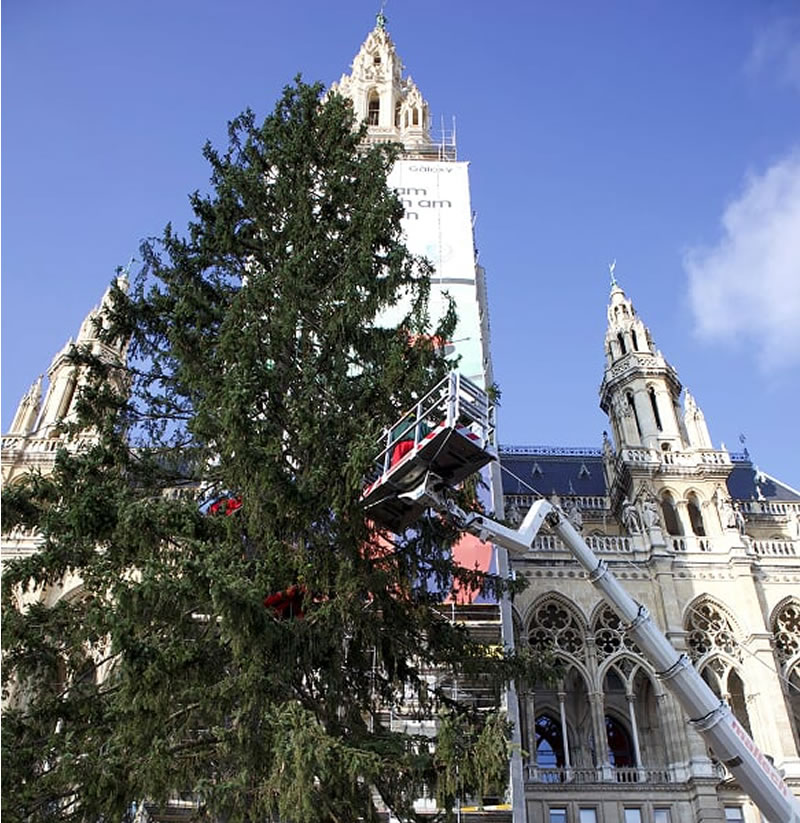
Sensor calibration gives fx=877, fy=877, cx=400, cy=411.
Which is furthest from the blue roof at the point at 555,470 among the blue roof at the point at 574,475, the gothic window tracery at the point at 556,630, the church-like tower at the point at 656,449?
the gothic window tracery at the point at 556,630

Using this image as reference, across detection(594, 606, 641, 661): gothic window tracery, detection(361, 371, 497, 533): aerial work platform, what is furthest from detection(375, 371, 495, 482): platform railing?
detection(594, 606, 641, 661): gothic window tracery

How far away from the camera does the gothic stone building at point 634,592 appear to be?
21734 mm

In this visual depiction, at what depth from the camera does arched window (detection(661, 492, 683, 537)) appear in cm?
2844

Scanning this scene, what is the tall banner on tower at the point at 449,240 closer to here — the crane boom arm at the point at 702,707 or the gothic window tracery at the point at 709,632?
the gothic window tracery at the point at 709,632

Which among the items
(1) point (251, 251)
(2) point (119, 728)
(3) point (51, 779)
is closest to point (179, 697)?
(2) point (119, 728)

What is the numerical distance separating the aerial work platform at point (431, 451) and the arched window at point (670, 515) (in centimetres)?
1964

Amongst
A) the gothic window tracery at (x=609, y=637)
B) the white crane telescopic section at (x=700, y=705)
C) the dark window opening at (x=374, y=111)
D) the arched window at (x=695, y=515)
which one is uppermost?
the dark window opening at (x=374, y=111)

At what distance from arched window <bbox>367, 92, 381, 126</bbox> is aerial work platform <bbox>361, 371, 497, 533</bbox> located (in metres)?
34.8

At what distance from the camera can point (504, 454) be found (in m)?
41.1

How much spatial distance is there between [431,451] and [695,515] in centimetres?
2155

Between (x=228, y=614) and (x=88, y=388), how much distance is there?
5.26m

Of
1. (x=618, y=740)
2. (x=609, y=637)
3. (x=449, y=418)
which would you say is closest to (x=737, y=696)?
(x=618, y=740)

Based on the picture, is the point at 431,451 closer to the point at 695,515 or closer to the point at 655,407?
the point at 695,515

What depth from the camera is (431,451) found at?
9938mm
